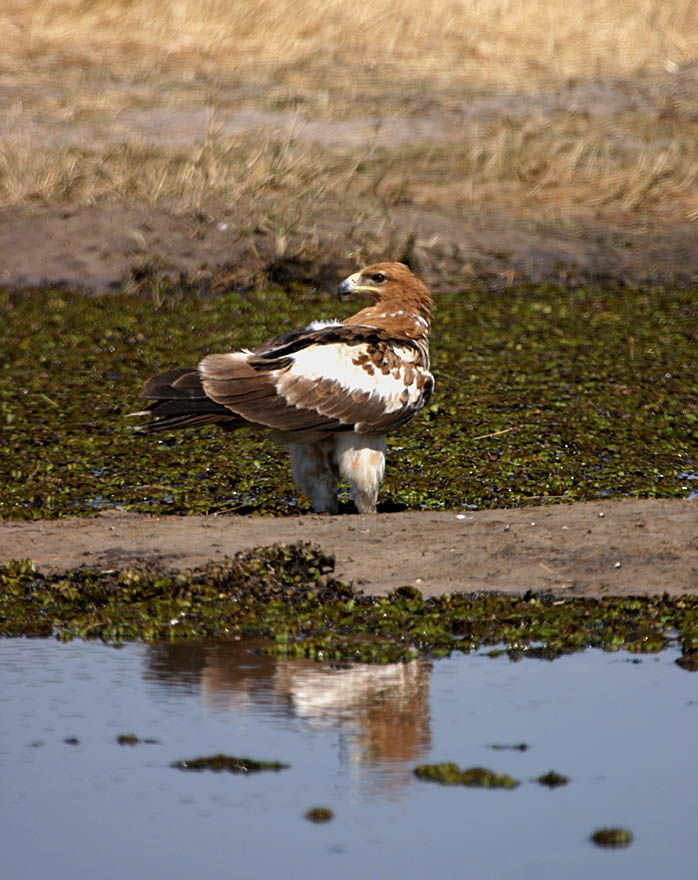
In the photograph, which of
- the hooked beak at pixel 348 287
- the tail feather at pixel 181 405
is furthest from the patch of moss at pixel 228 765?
the hooked beak at pixel 348 287

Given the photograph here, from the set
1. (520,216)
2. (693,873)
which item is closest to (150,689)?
(693,873)

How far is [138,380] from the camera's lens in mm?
11383

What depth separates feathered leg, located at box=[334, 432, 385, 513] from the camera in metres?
7.92

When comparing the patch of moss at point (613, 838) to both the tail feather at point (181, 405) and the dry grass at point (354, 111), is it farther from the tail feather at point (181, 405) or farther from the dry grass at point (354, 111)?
the dry grass at point (354, 111)

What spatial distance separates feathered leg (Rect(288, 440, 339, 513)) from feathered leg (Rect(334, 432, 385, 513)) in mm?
81

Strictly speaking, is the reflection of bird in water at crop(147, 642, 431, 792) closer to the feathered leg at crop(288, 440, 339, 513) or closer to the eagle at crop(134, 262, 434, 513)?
the eagle at crop(134, 262, 434, 513)

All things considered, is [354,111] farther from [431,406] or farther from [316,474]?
[316,474]

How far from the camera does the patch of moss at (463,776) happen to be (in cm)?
471

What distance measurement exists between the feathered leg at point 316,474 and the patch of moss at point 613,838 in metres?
3.80

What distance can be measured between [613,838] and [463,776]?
22.7 inches

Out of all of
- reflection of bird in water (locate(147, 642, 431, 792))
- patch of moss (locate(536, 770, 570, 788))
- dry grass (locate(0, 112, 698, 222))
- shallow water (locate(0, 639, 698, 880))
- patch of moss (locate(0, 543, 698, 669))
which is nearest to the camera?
shallow water (locate(0, 639, 698, 880))

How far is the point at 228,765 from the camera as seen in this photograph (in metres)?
4.87

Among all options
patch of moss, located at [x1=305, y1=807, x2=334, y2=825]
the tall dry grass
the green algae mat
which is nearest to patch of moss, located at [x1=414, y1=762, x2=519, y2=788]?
patch of moss, located at [x1=305, y1=807, x2=334, y2=825]

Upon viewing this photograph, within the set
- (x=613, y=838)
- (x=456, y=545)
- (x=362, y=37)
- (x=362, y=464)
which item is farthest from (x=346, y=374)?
A: (x=362, y=37)
